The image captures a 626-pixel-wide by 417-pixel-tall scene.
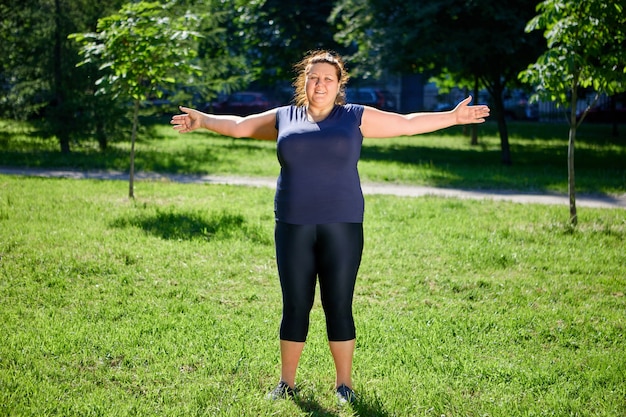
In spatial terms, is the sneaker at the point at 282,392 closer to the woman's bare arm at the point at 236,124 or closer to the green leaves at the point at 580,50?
the woman's bare arm at the point at 236,124

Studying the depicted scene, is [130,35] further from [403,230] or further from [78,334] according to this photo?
[78,334]

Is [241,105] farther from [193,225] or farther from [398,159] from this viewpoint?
[193,225]

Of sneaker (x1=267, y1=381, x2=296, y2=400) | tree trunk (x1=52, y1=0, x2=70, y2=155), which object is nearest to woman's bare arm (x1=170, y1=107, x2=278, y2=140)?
sneaker (x1=267, y1=381, x2=296, y2=400)

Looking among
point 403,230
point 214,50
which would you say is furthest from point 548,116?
point 403,230

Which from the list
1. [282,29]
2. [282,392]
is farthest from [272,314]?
[282,29]

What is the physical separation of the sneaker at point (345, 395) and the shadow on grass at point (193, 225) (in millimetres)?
4337

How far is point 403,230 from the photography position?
9312 millimetres

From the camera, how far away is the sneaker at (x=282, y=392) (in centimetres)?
427

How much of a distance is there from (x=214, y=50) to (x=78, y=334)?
78.4 ft

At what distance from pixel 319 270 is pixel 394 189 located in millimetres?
9817

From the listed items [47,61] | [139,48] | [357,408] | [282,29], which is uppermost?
[282,29]

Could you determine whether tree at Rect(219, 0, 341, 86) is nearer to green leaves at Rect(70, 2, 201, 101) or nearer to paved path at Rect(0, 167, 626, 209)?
paved path at Rect(0, 167, 626, 209)

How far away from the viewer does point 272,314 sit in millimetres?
6004

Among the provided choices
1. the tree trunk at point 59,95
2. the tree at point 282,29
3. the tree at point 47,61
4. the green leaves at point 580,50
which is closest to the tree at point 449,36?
the tree at point 282,29
